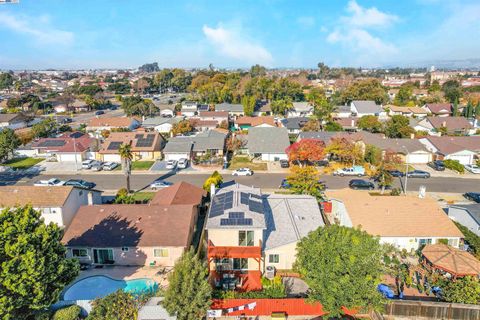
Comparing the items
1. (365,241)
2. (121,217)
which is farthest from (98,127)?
(365,241)

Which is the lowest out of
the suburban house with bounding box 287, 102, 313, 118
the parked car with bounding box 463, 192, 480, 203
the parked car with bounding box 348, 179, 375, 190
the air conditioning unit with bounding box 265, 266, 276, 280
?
the air conditioning unit with bounding box 265, 266, 276, 280

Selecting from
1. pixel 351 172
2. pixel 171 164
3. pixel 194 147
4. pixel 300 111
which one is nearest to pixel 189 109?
pixel 300 111

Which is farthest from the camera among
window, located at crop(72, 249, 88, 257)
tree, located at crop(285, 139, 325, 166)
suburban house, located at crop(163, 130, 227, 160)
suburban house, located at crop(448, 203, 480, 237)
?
suburban house, located at crop(163, 130, 227, 160)

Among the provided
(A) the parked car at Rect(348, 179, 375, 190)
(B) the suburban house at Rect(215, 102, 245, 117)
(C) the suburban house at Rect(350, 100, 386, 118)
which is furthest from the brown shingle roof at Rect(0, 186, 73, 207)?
(C) the suburban house at Rect(350, 100, 386, 118)

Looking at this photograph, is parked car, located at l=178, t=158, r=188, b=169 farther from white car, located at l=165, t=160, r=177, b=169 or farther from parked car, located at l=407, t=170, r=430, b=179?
parked car, located at l=407, t=170, r=430, b=179

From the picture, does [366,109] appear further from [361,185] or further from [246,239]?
[246,239]

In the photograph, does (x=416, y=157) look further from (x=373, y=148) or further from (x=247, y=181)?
(x=247, y=181)

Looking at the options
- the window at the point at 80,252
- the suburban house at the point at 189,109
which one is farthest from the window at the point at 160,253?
the suburban house at the point at 189,109

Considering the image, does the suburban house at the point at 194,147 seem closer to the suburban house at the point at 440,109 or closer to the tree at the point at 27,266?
the tree at the point at 27,266
